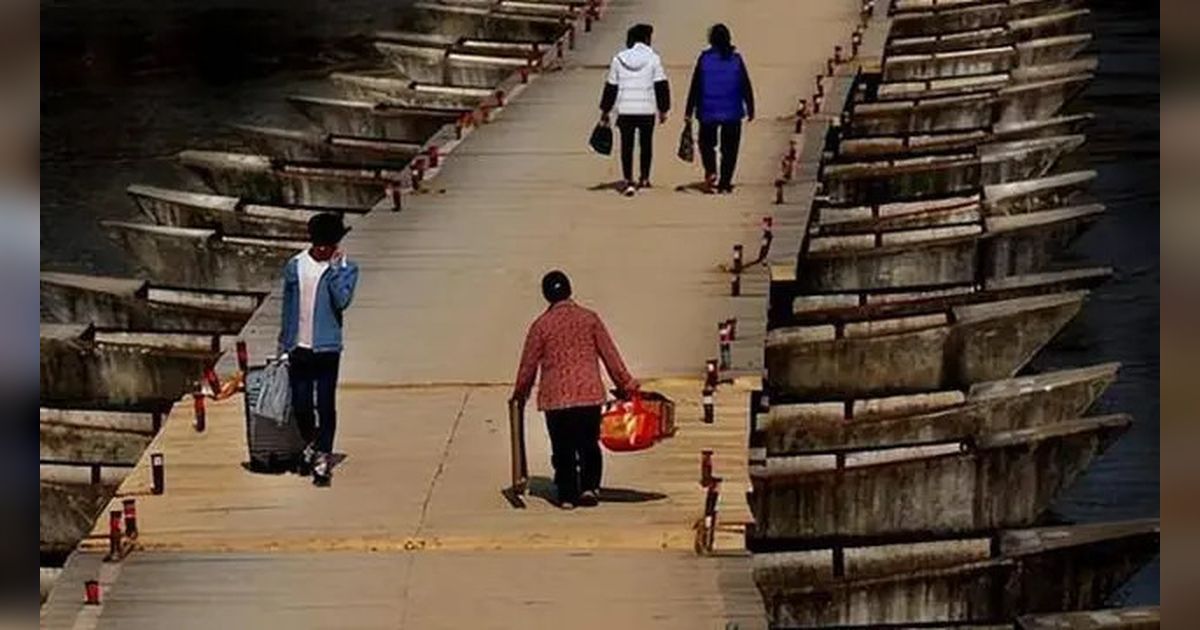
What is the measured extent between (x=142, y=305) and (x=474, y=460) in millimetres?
8116

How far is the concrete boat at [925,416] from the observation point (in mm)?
15461

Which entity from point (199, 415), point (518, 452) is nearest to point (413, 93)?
point (199, 415)

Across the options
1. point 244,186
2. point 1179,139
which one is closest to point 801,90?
point 244,186

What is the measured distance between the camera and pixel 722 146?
20.1 metres

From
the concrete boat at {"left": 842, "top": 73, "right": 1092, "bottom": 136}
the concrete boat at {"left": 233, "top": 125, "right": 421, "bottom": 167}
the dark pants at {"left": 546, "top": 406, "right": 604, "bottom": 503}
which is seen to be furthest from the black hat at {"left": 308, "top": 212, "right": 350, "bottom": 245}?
the concrete boat at {"left": 842, "top": 73, "right": 1092, "bottom": 136}

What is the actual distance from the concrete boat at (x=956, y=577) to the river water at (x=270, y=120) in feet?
8.02

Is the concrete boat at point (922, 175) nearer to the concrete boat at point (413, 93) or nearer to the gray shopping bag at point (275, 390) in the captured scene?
the concrete boat at point (413, 93)

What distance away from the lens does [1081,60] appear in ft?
101

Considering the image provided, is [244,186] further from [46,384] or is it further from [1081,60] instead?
[1081,60]

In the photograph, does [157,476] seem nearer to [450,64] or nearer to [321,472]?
[321,472]

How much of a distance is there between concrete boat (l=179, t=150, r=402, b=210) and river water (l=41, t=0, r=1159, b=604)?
8.81ft

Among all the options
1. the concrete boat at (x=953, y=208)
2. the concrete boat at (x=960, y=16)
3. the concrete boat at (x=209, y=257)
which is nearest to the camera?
the concrete boat at (x=209, y=257)

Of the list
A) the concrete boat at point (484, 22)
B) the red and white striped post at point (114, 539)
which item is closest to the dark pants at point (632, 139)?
the red and white striped post at point (114, 539)

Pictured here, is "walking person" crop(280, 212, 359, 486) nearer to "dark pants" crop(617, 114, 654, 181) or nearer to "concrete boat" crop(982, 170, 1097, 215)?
"dark pants" crop(617, 114, 654, 181)
